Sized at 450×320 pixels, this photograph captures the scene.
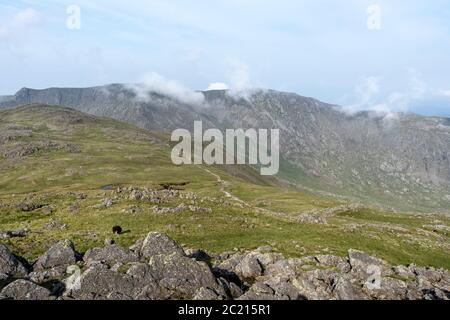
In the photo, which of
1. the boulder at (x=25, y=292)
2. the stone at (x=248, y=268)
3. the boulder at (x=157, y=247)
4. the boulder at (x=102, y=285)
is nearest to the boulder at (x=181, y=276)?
the boulder at (x=102, y=285)

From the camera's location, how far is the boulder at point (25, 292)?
28.2m

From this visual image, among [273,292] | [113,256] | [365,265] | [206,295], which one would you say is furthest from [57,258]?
[365,265]

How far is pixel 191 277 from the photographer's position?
31734mm

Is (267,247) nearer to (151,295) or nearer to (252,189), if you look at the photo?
(151,295)

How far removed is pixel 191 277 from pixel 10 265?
14.6m

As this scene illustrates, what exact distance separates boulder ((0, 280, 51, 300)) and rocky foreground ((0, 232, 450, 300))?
0.19 ft

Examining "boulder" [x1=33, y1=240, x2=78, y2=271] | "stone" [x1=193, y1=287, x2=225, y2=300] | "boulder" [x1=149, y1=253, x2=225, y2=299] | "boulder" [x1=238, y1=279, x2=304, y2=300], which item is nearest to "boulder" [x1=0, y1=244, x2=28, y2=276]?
"boulder" [x1=33, y1=240, x2=78, y2=271]

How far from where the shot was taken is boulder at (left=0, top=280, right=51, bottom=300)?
2818 centimetres

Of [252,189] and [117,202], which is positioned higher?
[117,202]

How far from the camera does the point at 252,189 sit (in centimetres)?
14000

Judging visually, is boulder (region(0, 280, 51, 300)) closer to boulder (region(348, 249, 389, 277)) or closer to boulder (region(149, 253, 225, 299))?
boulder (region(149, 253, 225, 299))

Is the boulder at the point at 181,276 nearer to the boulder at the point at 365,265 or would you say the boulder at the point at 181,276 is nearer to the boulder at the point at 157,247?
the boulder at the point at 157,247
